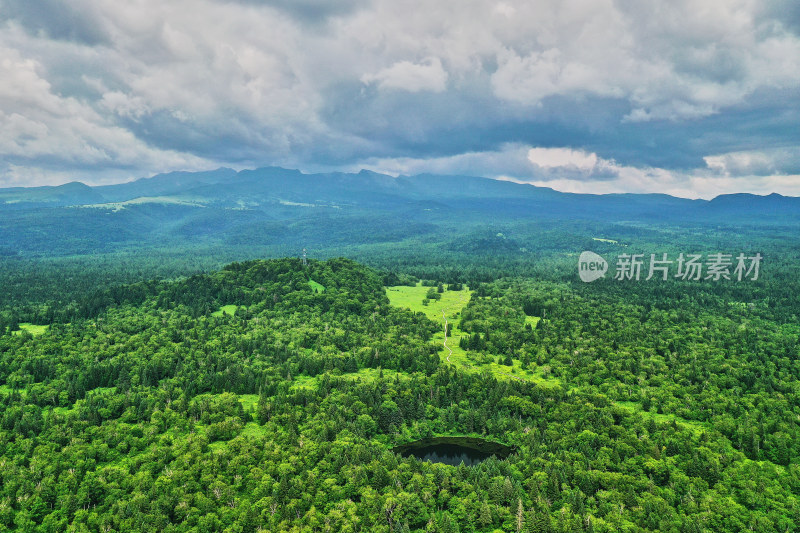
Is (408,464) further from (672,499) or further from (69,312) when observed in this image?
(69,312)

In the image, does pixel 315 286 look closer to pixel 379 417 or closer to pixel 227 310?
pixel 227 310

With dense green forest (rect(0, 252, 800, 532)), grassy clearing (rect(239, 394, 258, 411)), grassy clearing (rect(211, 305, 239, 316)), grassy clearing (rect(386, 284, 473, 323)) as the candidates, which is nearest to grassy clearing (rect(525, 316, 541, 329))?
dense green forest (rect(0, 252, 800, 532))

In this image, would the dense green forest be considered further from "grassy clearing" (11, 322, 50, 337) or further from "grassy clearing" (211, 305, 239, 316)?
"grassy clearing" (11, 322, 50, 337)

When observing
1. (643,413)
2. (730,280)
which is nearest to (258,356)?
(643,413)

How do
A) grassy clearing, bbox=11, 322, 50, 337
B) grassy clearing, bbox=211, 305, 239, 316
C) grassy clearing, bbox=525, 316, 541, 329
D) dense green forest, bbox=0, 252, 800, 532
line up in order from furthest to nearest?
grassy clearing, bbox=525, 316, 541, 329 → grassy clearing, bbox=211, 305, 239, 316 → grassy clearing, bbox=11, 322, 50, 337 → dense green forest, bbox=0, 252, 800, 532

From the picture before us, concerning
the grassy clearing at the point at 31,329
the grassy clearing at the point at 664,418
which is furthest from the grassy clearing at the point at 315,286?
the grassy clearing at the point at 664,418

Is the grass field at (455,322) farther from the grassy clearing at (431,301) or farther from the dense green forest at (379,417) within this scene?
the dense green forest at (379,417)
